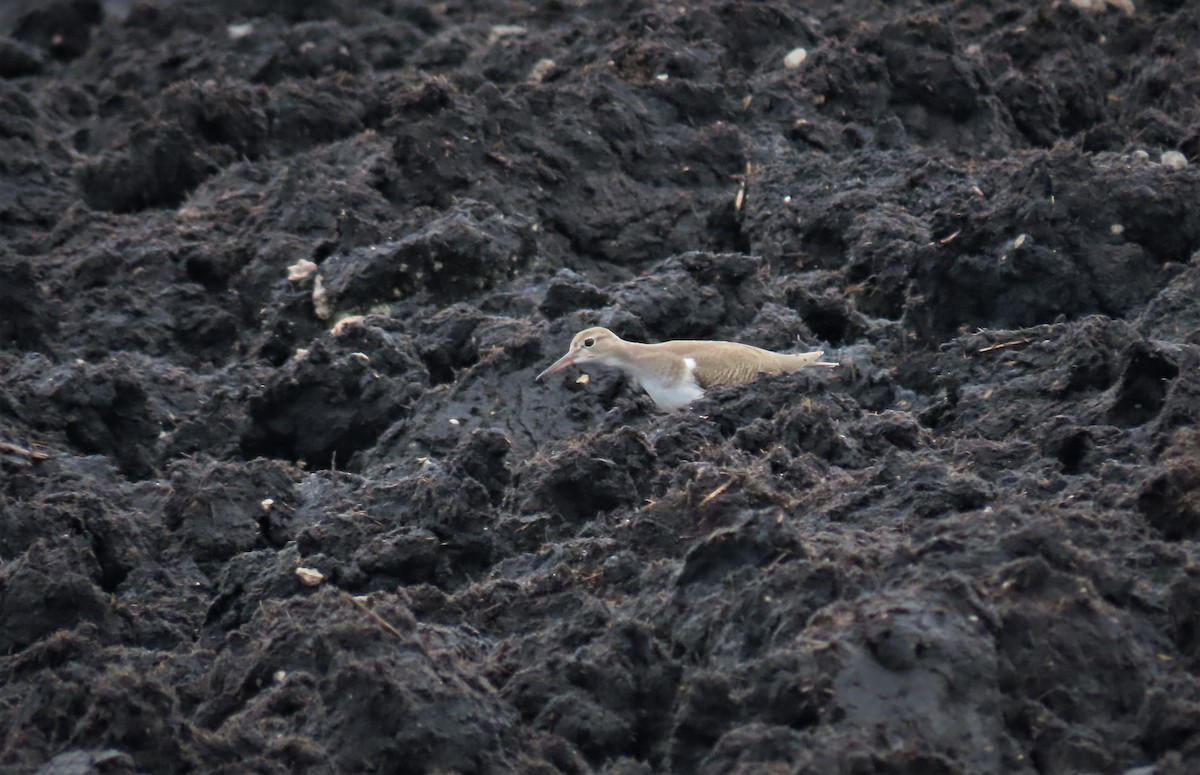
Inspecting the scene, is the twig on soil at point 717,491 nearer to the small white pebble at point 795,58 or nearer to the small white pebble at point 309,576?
the small white pebble at point 309,576

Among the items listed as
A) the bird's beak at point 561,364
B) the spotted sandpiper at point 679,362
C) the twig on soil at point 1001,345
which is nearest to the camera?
the spotted sandpiper at point 679,362

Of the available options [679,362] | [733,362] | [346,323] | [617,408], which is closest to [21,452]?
[346,323]

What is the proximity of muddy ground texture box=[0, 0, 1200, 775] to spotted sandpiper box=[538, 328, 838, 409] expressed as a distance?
20 centimetres

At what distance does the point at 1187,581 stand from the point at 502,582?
2572 millimetres

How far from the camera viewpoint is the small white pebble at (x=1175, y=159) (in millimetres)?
11289

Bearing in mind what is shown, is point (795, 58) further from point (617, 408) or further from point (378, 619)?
point (378, 619)

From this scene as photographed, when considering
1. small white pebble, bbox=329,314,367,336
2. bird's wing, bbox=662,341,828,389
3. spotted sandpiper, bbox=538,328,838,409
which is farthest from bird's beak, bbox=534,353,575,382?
small white pebble, bbox=329,314,367,336

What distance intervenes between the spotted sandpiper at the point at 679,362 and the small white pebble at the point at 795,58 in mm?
4703

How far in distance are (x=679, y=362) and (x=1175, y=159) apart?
403 centimetres

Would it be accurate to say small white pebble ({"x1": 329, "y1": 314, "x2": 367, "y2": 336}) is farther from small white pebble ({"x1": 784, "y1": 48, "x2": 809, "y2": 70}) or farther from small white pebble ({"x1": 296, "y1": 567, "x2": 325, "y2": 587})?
small white pebble ({"x1": 784, "y1": 48, "x2": 809, "y2": 70})

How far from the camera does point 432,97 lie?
12109 mm

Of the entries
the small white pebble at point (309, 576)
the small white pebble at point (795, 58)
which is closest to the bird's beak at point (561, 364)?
the small white pebble at point (309, 576)

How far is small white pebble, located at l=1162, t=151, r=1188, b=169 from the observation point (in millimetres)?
11289

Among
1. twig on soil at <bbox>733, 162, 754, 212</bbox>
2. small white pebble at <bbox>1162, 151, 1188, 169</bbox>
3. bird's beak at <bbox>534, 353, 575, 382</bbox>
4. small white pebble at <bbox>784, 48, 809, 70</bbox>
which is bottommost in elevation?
twig on soil at <bbox>733, 162, 754, 212</bbox>
